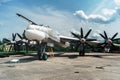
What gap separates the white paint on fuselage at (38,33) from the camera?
86.1 feet

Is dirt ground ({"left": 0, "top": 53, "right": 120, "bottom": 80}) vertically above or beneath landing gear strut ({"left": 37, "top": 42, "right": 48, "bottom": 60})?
beneath

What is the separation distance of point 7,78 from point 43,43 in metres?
17.8

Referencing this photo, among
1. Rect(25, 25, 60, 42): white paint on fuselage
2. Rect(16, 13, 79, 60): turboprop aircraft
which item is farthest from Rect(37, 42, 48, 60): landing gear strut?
Rect(25, 25, 60, 42): white paint on fuselage

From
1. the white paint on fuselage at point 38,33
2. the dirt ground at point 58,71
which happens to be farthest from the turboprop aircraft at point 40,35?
the dirt ground at point 58,71

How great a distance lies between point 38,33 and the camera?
88.3 ft

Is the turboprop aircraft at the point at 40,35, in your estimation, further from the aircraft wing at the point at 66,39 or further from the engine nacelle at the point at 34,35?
the aircraft wing at the point at 66,39

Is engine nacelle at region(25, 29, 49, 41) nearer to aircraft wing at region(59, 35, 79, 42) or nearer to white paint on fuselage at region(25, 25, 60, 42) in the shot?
white paint on fuselage at region(25, 25, 60, 42)

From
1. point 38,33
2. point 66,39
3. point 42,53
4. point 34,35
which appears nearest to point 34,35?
point 34,35

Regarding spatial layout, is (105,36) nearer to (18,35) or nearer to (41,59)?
(41,59)

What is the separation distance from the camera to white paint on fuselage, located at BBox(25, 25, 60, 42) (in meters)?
26.2

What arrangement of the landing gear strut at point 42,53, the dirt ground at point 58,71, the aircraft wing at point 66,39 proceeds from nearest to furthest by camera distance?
the dirt ground at point 58,71 < the landing gear strut at point 42,53 < the aircraft wing at point 66,39

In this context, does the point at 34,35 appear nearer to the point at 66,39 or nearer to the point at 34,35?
the point at 34,35

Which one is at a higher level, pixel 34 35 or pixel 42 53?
pixel 34 35

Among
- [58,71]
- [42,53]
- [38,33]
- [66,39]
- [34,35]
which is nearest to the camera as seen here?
[58,71]
